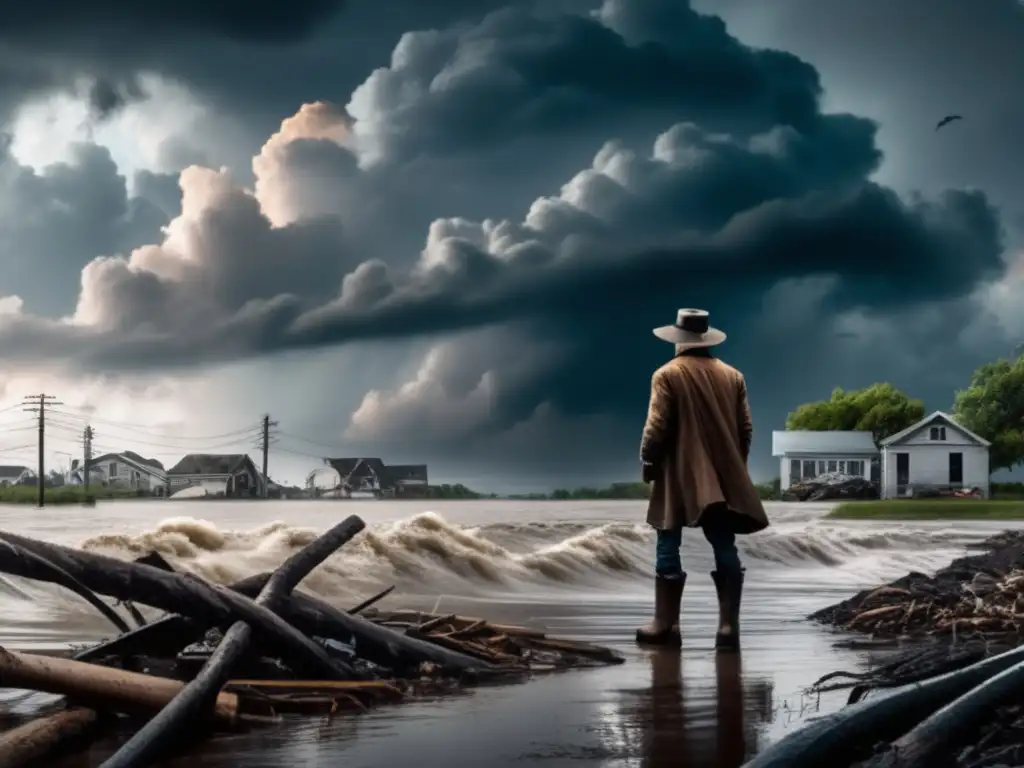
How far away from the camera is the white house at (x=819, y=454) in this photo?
273 feet

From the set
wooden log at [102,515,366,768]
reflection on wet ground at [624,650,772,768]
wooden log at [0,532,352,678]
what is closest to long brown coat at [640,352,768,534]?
reflection on wet ground at [624,650,772,768]

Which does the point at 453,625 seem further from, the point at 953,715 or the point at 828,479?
the point at 828,479

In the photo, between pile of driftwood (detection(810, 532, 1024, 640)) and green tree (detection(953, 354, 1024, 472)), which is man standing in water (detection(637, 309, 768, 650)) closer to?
pile of driftwood (detection(810, 532, 1024, 640))

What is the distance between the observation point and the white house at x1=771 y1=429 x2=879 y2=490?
273 ft

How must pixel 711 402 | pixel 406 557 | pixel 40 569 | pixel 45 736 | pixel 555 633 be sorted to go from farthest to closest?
pixel 406 557
pixel 555 633
pixel 711 402
pixel 40 569
pixel 45 736

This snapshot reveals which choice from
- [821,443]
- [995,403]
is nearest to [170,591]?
[821,443]

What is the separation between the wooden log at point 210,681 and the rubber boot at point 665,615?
2.80m

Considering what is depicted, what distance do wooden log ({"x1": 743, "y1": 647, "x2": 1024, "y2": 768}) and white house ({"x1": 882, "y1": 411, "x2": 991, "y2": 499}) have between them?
75958 millimetres

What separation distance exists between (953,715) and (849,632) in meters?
7.88

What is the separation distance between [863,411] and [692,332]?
108m

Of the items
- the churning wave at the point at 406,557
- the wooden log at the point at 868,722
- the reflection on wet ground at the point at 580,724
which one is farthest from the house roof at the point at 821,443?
the wooden log at the point at 868,722

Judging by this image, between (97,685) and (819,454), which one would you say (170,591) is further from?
(819,454)

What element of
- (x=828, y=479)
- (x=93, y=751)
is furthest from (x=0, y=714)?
(x=828, y=479)

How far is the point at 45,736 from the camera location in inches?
199
